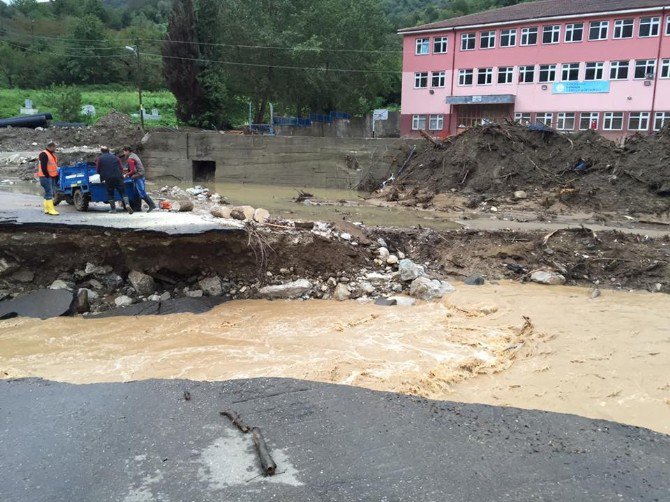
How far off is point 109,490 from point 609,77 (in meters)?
43.3

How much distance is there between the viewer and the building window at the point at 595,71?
3925 centimetres

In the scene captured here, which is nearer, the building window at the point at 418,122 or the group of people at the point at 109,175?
the group of people at the point at 109,175

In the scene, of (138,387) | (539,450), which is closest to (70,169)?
(138,387)

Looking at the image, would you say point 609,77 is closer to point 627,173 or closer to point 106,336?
point 627,173

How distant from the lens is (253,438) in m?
5.38

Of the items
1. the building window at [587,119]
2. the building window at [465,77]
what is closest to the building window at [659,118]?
the building window at [587,119]

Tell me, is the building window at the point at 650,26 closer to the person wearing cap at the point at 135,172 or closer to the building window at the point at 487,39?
the building window at the point at 487,39

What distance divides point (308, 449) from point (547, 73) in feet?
139

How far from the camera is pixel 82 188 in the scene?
12148mm

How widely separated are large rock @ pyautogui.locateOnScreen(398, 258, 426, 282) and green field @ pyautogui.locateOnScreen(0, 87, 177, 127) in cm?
4262

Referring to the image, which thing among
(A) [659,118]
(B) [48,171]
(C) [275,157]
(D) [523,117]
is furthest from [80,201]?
(A) [659,118]

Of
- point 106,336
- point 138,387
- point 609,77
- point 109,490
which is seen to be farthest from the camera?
point 609,77

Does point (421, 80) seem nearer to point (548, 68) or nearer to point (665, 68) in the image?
point (548, 68)

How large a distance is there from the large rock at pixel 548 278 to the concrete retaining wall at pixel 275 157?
1682cm
